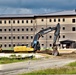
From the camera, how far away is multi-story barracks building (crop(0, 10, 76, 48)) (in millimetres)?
108875

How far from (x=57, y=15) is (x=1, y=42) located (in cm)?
2277

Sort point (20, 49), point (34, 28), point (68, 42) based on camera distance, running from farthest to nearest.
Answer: point (34, 28)
point (68, 42)
point (20, 49)

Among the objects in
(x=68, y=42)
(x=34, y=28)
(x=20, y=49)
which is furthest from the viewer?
(x=34, y=28)

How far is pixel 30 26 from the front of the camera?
114 m

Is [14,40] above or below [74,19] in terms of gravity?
below

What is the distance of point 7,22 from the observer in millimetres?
116000

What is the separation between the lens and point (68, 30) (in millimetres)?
108188

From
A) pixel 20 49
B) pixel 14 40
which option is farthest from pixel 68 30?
pixel 20 49

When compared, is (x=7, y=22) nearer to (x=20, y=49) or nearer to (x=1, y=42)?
(x=1, y=42)

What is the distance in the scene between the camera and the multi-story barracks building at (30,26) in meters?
109

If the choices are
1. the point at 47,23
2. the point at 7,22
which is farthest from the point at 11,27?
the point at 47,23

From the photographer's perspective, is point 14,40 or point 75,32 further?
point 14,40

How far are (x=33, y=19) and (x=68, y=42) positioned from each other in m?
16.4

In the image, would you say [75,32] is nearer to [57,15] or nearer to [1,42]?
[57,15]
